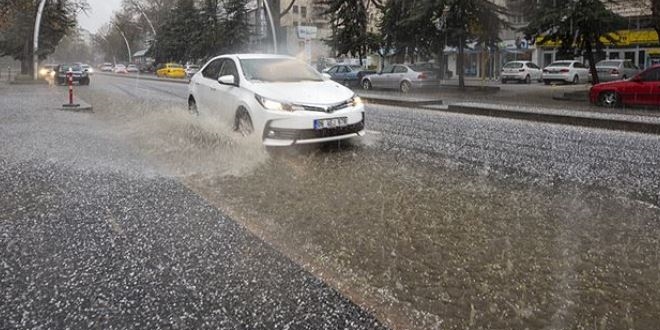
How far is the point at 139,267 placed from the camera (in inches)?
153

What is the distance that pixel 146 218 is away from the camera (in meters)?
5.06

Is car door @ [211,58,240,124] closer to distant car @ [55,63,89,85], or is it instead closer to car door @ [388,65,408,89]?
car door @ [388,65,408,89]

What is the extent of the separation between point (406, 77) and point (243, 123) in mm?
21721

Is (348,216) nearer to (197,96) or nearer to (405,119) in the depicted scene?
(197,96)

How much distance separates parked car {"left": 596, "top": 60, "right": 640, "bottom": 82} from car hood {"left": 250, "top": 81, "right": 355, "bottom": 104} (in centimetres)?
3004

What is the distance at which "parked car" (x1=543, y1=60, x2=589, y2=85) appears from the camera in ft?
117

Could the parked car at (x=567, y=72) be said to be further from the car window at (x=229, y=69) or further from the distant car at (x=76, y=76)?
the car window at (x=229, y=69)

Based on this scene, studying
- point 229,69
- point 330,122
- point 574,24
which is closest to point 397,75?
point 574,24

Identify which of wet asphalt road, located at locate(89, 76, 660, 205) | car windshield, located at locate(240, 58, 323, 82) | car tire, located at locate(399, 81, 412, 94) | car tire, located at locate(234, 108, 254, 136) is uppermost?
car tire, located at locate(399, 81, 412, 94)

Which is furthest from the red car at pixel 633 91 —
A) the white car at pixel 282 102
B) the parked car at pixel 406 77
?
the white car at pixel 282 102

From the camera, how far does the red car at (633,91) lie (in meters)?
16.8

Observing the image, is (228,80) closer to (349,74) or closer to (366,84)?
(366,84)

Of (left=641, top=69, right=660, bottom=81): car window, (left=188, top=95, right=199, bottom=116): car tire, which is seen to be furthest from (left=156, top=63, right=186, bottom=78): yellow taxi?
(left=188, top=95, right=199, bottom=116): car tire

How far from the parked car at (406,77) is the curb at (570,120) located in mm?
13129
